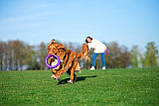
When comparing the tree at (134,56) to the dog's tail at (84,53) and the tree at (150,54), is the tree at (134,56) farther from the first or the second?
the dog's tail at (84,53)

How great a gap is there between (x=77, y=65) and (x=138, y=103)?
15.7 ft

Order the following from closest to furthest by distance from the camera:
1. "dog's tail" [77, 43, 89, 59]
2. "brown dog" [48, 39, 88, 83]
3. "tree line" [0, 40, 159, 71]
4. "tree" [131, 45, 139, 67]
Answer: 1. "brown dog" [48, 39, 88, 83]
2. "dog's tail" [77, 43, 89, 59]
3. "tree line" [0, 40, 159, 71]
4. "tree" [131, 45, 139, 67]

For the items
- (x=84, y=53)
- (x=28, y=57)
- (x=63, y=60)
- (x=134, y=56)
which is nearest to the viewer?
(x=63, y=60)

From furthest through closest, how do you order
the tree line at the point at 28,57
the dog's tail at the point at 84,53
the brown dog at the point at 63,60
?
1. the tree line at the point at 28,57
2. the dog's tail at the point at 84,53
3. the brown dog at the point at 63,60

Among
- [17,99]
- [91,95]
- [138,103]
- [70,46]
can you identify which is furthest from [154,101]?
[70,46]

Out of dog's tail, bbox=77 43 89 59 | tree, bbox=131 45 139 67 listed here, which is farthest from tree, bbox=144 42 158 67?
dog's tail, bbox=77 43 89 59

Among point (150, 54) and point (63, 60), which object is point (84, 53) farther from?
point (150, 54)

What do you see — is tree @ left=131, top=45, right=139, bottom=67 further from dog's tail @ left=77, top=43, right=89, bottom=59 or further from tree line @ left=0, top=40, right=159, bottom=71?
dog's tail @ left=77, top=43, right=89, bottom=59

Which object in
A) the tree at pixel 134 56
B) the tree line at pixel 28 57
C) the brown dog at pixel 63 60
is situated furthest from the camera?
the tree at pixel 134 56

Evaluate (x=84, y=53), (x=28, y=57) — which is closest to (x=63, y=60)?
(x=84, y=53)

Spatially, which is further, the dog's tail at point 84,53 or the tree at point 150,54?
the tree at point 150,54

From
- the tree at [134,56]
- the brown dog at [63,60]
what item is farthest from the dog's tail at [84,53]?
the tree at [134,56]

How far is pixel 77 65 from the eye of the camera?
9.95 meters

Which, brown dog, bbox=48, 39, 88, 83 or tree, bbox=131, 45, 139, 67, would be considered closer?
brown dog, bbox=48, 39, 88, 83
